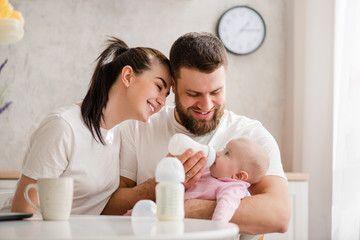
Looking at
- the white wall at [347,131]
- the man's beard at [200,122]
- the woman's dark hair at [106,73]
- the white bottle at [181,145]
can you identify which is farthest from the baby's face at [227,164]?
the white wall at [347,131]

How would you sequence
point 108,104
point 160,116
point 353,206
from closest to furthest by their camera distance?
point 108,104
point 160,116
point 353,206

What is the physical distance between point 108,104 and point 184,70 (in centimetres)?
33

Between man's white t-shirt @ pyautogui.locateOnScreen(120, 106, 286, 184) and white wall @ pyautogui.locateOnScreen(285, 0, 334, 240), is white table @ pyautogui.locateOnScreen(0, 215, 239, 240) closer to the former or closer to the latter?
man's white t-shirt @ pyautogui.locateOnScreen(120, 106, 286, 184)

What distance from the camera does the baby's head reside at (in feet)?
5.56

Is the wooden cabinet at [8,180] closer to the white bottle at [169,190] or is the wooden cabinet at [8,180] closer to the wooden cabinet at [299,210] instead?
the wooden cabinet at [299,210]

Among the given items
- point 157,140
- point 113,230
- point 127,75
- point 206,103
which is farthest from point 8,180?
point 113,230

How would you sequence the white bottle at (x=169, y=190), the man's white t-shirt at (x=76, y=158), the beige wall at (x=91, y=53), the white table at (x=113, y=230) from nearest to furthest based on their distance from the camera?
the white table at (x=113, y=230)
the white bottle at (x=169, y=190)
the man's white t-shirt at (x=76, y=158)
the beige wall at (x=91, y=53)

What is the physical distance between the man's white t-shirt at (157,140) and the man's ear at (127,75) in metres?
0.25

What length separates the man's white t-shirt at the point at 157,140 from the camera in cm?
190

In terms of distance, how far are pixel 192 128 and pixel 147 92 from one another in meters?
0.25

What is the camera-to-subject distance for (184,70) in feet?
6.16

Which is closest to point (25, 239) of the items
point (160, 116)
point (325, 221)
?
point (160, 116)

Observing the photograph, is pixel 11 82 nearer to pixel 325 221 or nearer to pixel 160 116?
pixel 160 116

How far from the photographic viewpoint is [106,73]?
187 centimetres
